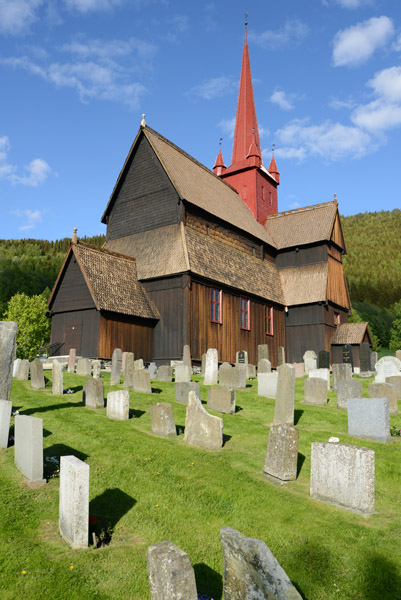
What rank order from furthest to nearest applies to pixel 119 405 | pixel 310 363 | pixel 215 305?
1. pixel 215 305
2. pixel 310 363
3. pixel 119 405

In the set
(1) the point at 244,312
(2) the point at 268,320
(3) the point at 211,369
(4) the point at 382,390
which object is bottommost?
(4) the point at 382,390

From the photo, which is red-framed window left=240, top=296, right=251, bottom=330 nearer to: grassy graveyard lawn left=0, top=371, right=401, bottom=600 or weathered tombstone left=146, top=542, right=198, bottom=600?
grassy graveyard lawn left=0, top=371, right=401, bottom=600

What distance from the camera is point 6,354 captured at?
11.1 meters

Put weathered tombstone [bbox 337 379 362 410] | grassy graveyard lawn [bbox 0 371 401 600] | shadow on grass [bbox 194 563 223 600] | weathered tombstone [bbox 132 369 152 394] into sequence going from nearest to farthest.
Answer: shadow on grass [bbox 194 563 223 600] → grassy graveyard lawn [bbox 0 371 401 600] → weathered tombstone [bbox 337 379 362 410] → weathered tombstone [bbox 132 369 152 394]

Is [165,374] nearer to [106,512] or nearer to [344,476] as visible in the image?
[106,512]

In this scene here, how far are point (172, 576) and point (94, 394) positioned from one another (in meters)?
9.44

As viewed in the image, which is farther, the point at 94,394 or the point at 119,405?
the point at 94,394

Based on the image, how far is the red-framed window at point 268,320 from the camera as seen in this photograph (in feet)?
101

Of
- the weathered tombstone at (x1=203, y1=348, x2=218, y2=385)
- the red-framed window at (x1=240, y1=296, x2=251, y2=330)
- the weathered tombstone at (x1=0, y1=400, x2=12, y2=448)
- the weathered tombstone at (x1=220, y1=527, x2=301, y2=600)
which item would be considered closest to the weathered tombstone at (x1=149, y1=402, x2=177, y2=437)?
the weathered tombstone at (x1=0, y1=400, x2=12, y2=448)

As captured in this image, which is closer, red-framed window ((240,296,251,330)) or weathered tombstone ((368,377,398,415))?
weathered tombstone ((368,377,398,415))

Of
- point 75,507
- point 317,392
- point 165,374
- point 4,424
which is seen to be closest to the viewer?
point 75,507

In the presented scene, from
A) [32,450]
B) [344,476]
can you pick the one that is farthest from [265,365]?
[32,450]

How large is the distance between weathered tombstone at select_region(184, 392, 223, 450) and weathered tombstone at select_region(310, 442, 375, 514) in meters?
2.65

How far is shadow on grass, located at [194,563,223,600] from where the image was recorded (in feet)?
15.7
